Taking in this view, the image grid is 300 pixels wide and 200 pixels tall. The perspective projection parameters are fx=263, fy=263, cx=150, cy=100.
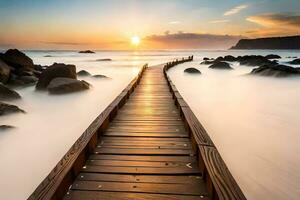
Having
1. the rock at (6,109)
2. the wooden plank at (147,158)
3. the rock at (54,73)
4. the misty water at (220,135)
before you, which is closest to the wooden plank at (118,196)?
the wooden plank at (147,158)

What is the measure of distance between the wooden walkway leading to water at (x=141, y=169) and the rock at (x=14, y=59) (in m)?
16.3

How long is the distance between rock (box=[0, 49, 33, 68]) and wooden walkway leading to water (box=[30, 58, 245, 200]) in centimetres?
1633

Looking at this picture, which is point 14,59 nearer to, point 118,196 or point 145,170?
point 145,170

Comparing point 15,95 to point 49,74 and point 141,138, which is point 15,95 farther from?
point 141,138

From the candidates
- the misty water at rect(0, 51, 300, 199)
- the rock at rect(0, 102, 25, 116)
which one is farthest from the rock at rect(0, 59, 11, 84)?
the rock at rect(0, 102, 25, 116)

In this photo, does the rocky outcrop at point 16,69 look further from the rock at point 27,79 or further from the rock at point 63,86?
the rock at point 63,86

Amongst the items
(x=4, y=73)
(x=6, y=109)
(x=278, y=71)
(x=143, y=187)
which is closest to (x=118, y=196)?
(x=143, y=187)

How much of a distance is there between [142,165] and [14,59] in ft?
62.2

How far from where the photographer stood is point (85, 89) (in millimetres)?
16250

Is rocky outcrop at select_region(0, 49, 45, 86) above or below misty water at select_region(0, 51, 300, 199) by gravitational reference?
above

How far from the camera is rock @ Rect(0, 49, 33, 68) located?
19.0 metres

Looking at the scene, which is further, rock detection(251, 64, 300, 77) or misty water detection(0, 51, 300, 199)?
rock detection(251, 64, 300, 77)

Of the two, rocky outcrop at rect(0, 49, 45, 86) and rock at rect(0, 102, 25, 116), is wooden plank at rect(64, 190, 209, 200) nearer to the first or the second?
rock at rect(0, 102, 25, 116)

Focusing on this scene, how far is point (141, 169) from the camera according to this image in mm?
3828
